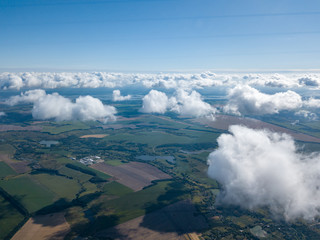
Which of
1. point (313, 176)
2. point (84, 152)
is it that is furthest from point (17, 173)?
point (313, 176)

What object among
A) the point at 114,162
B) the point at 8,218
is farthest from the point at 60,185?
the point at 114,162

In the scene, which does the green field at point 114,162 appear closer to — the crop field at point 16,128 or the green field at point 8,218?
the green field at point 8,218

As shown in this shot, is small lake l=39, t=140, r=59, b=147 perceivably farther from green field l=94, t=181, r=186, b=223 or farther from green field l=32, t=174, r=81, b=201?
green field l=94, t=181, r=186, b=223

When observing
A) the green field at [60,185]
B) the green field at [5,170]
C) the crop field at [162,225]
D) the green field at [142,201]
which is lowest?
the green field at [5,170]

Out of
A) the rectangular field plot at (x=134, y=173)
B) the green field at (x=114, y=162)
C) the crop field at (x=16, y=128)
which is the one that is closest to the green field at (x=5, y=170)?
the rectangular field plot at (x=134, y=173)

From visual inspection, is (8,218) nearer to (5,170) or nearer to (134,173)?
(5,170)

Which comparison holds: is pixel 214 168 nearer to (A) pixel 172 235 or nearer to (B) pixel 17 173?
(A) pixel 172 235

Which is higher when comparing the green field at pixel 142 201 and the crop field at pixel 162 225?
the crop field at pixel 162 225
